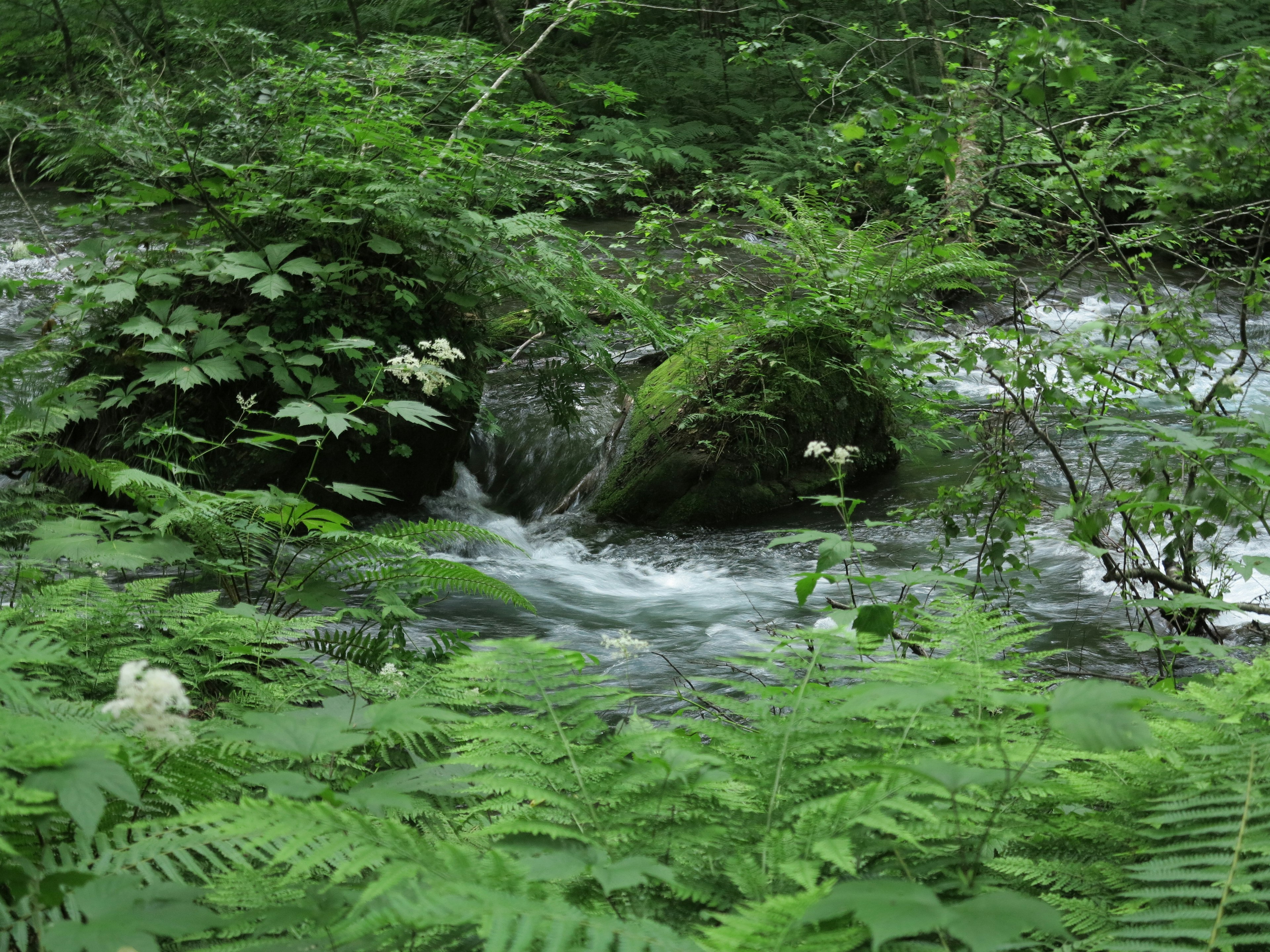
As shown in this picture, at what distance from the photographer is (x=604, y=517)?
6754 mm

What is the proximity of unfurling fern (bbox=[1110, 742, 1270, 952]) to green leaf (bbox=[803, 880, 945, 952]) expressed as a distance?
348 millimetres

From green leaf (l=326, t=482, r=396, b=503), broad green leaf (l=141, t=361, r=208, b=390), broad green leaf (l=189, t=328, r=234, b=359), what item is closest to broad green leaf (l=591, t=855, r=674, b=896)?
green leaf (l=326, t=482, r=396, b=503)

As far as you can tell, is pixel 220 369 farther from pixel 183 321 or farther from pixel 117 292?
pixel 117 292

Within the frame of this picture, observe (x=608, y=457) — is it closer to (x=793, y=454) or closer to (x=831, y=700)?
(x=793, y=454)

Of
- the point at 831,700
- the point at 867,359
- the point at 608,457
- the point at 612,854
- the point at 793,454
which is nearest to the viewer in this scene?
the point at 612,854

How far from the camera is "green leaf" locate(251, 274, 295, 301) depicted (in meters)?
4.74

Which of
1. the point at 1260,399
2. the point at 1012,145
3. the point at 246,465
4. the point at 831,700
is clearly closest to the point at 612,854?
the point at 831,700

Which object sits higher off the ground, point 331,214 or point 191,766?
point 331,214

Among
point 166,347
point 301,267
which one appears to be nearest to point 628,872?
point 166,347

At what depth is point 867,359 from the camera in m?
3.84

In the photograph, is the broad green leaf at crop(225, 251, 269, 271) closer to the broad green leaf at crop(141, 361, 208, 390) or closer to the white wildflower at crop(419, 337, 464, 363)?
the broad green leaf at crop(141, 361, 208, 390)

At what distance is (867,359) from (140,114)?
4396 millimetres

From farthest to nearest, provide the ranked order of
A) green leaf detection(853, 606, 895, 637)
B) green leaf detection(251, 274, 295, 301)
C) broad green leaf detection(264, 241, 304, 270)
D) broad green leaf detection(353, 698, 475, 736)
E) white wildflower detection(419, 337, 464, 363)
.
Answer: broad green leaf detection(264, 241, 304, 270) < green leaf detection(251, 274, 295, 301) < white wildflower detection(419, 337, 464, 363) < green leaf detection(853, 606, 895, 637) < broad green leaf detection(353, 698, 475, 736)

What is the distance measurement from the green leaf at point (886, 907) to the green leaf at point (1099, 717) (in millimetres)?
240
